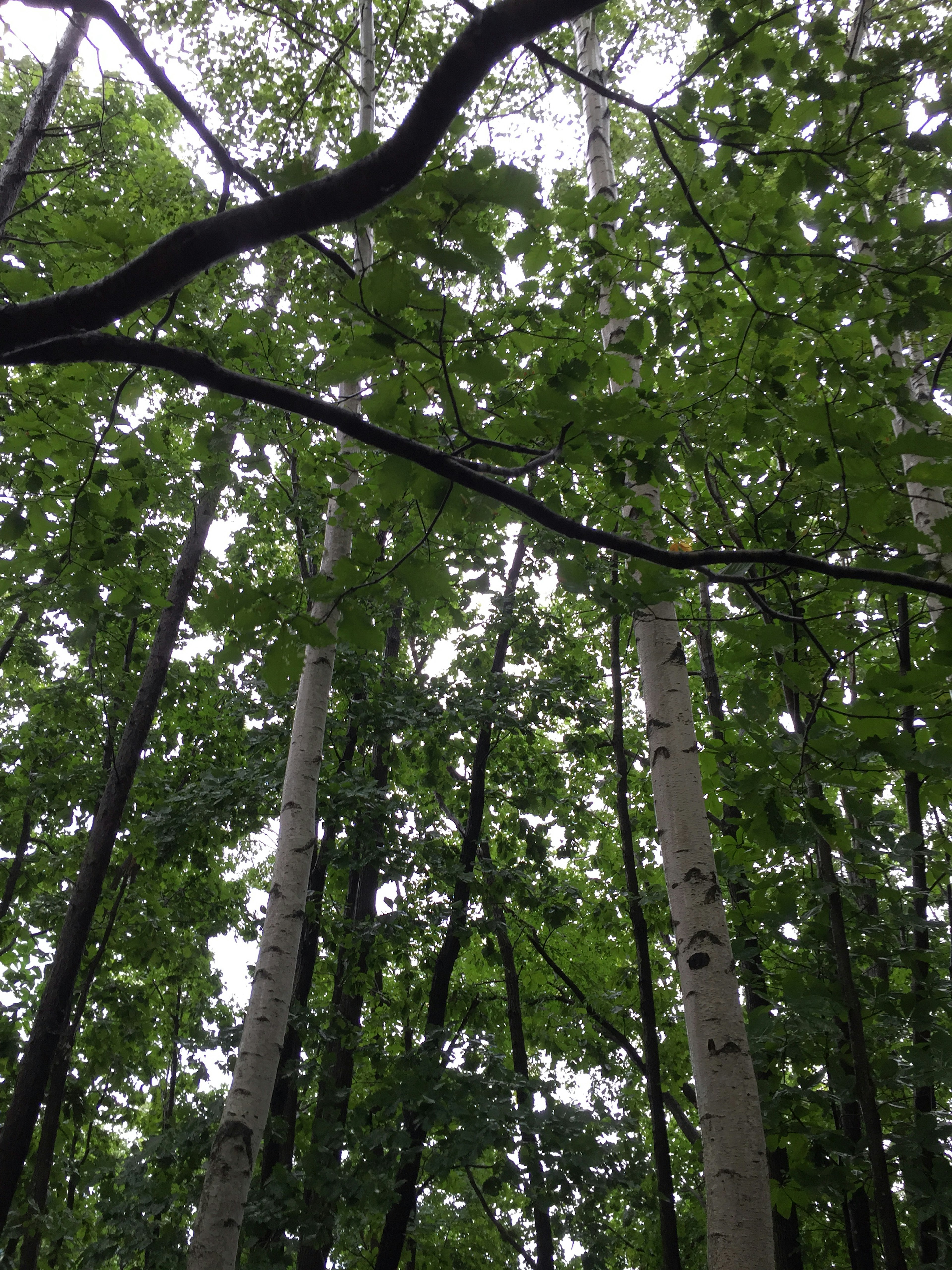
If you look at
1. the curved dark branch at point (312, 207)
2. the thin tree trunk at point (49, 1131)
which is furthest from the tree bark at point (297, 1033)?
the curved dark branch at point (312, 207)

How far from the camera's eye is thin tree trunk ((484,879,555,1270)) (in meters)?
3.24

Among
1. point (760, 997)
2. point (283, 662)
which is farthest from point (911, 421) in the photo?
point (760, 997)

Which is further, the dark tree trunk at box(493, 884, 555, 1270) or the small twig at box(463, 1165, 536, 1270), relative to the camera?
the small twig at box(463, 1165, 536, 1270)

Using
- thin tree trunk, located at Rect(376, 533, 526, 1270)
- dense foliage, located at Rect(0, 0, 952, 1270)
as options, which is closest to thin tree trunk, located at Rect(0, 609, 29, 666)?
dense foliage, located at Rect(0, 0, 952, 1270)

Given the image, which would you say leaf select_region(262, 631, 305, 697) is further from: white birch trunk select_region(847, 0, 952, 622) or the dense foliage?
white birch trunk select_region(847, 0, 952, 622)

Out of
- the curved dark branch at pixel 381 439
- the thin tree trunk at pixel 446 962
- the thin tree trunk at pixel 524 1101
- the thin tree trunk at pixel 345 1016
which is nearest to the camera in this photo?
the curved dark branch at pixel 381 439

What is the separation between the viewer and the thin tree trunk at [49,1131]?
475 centimetres

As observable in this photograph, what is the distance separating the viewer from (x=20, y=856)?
6.20 m

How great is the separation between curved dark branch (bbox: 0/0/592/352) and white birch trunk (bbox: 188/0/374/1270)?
0.50 m

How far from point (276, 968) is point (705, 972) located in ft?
5.88

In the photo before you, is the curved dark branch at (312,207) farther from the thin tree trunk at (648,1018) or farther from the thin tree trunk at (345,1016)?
the thin tree trunk at (345,1016)

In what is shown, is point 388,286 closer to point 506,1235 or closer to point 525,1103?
point 525,1103

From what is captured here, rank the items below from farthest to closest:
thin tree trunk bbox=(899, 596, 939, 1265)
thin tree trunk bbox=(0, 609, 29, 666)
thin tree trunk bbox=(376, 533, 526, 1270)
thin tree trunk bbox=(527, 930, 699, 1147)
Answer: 1. thin tree trunk bbox=(0, 609, 29, 666)
2. thin tree trunk bbox=(527, 930, 699, 1147)
3. thin tree trunk bbox=(376, 533, 526, 1270)
4. thin tree trunk bbox=(899, 596, 939, 1265)

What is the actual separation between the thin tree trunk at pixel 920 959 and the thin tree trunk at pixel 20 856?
19.7 feet
